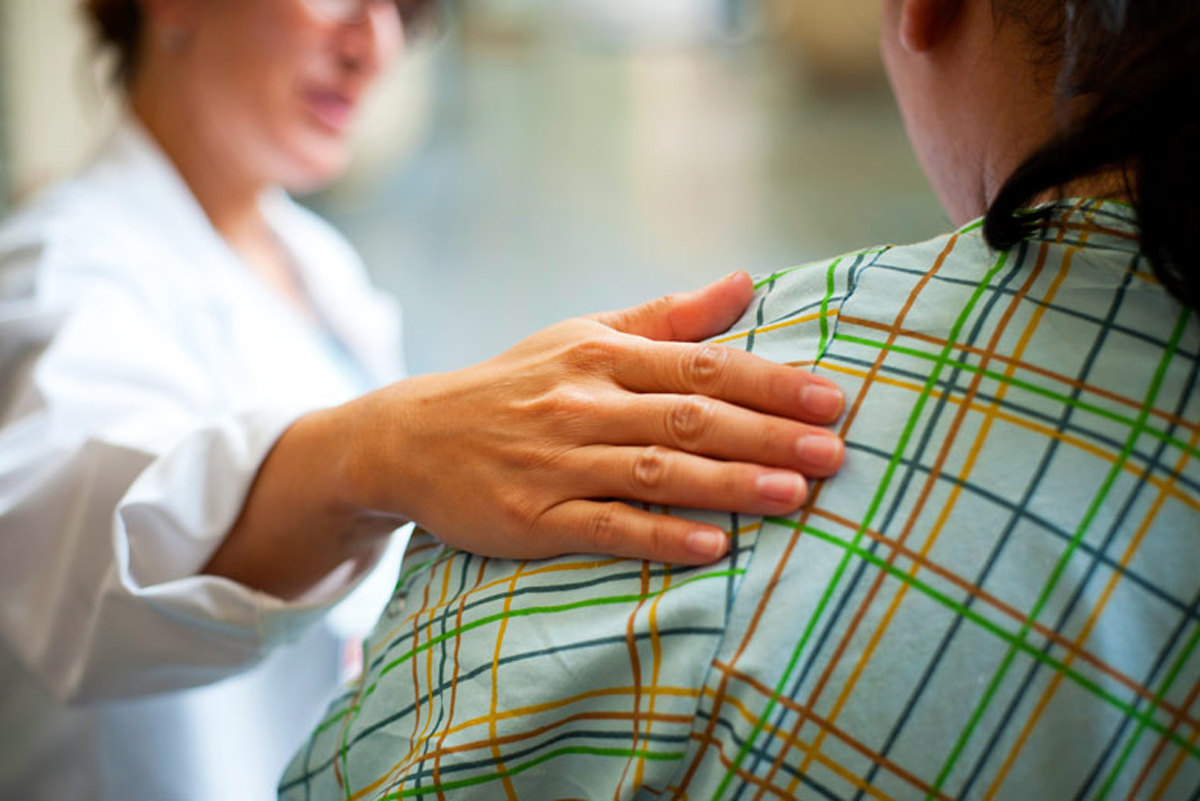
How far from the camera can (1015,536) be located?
0.54 meters

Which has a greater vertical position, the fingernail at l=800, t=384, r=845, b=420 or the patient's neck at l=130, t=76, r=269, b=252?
the fingernail at l=800, t=384, r=845, b=420

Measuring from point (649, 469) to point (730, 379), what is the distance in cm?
7

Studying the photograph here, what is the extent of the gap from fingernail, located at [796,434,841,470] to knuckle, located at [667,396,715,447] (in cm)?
7

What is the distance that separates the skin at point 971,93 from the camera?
64 cm

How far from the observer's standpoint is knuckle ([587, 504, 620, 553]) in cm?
63

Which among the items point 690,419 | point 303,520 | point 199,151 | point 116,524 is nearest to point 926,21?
point 690,419

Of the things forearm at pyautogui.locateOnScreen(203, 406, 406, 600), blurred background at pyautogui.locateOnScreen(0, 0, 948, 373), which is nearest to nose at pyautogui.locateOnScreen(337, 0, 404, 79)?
blurred background at pyautogui.locateOnScreen(0, 0, 948, 373)

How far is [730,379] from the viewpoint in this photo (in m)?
0.65

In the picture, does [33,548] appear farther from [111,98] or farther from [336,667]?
[111,98]

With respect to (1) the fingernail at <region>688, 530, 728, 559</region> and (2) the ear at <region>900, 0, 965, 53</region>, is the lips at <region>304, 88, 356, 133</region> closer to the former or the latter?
(2) the ear at <region>900, 0, 965, 53</region>

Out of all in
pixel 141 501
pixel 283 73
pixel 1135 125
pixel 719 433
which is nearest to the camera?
pixel 1135 125

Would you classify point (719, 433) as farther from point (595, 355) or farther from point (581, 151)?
Result: point (581, 151)

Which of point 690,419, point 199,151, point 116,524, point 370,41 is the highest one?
point 370,41

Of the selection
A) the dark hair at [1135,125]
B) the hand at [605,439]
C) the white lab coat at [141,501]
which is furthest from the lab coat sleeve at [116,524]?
the dark hair at [1135,125]
